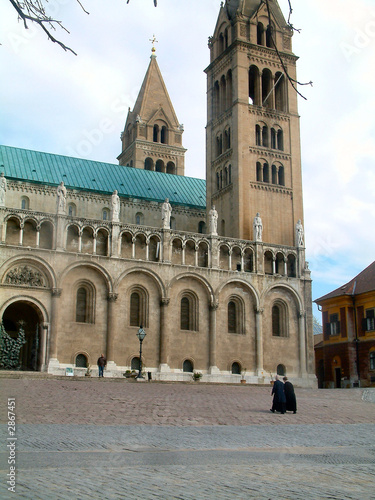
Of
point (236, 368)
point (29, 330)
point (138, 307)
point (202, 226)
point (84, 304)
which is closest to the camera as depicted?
point (29, 330)

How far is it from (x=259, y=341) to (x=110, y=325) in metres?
12.5

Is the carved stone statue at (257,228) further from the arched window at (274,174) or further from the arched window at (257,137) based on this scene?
the arched window at (257,137)

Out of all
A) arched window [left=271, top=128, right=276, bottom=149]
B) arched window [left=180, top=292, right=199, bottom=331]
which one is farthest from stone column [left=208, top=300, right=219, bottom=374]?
arched window [left=271, top=128, right=276, bottom=149]

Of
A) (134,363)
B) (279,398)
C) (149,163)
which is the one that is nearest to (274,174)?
(149,163)

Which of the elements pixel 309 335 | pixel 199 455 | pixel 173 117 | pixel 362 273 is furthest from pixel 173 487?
pixel 173 117

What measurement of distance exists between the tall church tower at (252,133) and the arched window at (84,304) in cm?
1427

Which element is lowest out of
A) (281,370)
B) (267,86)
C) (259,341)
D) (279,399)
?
(279,399)

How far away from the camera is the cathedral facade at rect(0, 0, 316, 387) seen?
4434 cm

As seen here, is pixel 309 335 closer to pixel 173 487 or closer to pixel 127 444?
pixel 127 444

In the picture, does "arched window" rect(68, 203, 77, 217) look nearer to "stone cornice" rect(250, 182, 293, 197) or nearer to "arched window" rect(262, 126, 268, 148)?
"stone cornice" rect(250, 182, 293, 197)

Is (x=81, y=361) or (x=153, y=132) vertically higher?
(x=153, y=132)

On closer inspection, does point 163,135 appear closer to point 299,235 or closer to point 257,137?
point 257,137

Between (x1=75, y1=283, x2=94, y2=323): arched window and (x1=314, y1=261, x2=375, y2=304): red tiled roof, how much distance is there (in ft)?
75.8

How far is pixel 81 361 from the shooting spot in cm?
4434
